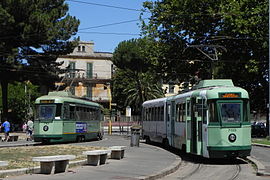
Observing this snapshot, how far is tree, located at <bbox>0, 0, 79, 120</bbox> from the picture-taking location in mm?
43531

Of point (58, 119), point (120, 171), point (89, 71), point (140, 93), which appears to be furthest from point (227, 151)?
point (89, 71)

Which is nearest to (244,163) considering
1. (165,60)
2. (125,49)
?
(165,60)

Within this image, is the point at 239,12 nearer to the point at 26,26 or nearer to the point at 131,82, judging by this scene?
the point at 26,26

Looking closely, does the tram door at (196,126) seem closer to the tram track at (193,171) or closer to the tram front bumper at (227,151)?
the tram track at (193,171)

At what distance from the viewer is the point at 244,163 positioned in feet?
58.9

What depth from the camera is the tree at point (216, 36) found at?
3725cm

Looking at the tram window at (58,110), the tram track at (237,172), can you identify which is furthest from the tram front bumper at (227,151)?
the tram window at (58,110)

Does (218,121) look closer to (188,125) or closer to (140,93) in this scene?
(188,125)

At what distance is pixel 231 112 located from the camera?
17031 millimetres

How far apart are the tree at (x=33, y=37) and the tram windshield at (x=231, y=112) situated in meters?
29.8

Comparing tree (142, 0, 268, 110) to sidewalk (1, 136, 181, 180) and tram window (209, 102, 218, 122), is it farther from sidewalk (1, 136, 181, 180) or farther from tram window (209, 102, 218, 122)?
sidewalk (1, 136, 181, 180)

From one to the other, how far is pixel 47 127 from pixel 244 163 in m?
13.7

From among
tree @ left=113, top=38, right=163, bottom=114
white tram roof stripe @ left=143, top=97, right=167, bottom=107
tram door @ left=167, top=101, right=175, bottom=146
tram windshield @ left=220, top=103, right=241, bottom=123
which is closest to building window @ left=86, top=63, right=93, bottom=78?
tree @ left=113, top=38, right=163, bottom=114

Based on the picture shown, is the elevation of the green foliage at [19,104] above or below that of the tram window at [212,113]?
above
